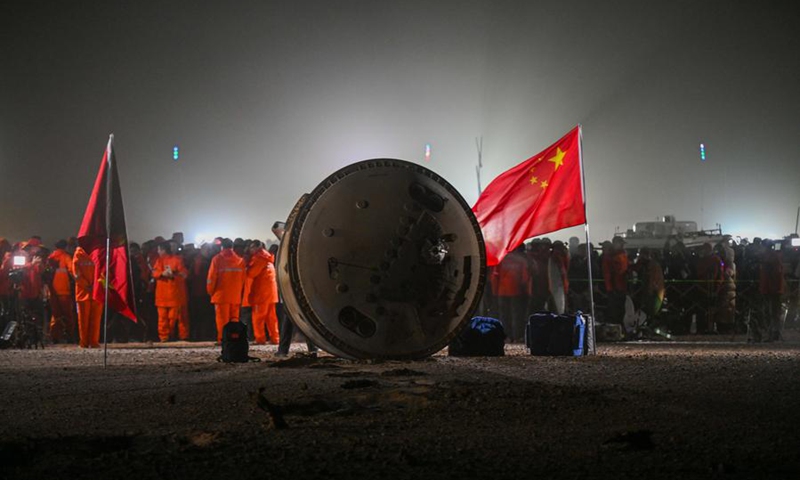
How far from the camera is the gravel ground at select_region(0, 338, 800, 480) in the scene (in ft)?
16.1

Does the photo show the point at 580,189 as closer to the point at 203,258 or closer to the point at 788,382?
the point at 788,382

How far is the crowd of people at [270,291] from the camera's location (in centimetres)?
1641

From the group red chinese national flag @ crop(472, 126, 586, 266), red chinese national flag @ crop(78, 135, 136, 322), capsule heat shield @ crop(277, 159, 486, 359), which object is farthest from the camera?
red chinese national flag @ crop(472, 126, 586, 266)

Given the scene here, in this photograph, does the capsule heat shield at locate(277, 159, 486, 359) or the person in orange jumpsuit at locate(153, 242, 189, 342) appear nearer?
the capsule heat shield at locate(277, 159, 486, 359)

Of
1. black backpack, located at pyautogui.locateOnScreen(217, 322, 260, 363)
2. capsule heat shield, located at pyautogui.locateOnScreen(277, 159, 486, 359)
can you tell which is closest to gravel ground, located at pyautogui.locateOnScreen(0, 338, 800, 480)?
capsule heat shield, located at pyautogui.locateOnScreen(277, 159, 486, 359)

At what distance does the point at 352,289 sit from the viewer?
10.3 m

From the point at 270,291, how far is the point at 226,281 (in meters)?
0.94

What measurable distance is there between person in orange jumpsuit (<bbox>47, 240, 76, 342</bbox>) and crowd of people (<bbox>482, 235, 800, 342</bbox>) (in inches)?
338

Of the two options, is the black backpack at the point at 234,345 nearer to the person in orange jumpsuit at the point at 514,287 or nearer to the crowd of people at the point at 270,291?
the crowd of people at the point at 270,291

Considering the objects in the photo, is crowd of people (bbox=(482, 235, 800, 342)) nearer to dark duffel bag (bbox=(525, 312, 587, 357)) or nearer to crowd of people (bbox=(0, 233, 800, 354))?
crowd of people (bbox=(0, 233, 800, 354))

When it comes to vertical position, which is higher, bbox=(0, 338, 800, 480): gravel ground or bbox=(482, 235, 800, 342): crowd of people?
bbox=(482, 235, 800, 342): crowd of people

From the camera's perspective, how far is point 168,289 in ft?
57.6

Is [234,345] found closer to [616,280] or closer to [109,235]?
[109,235]

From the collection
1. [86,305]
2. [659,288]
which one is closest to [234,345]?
[86,305]
